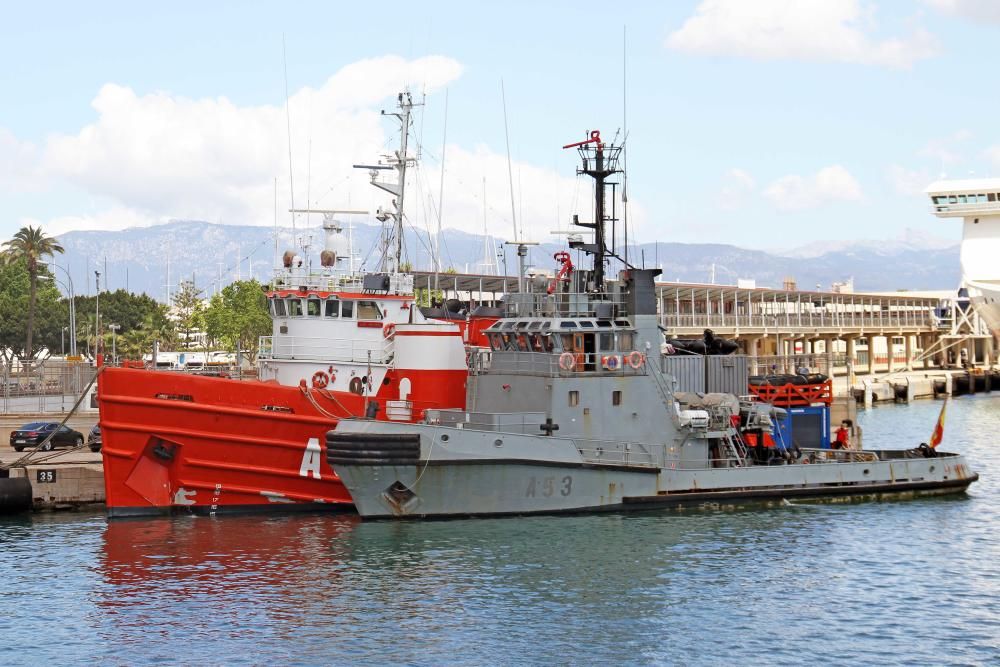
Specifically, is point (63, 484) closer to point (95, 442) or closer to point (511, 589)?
point (95, 442)

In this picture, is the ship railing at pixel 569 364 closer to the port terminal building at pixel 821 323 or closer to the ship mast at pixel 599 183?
the ship mast at pixel 599 183

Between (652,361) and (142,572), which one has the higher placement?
(652,361)

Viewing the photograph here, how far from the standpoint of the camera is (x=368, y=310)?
2975cm

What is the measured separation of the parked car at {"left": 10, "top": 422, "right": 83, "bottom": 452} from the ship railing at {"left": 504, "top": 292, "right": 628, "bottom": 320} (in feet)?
49.4

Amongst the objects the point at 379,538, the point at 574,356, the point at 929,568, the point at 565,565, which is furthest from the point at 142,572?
the point at 929,568

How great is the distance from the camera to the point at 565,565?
23.3 meters

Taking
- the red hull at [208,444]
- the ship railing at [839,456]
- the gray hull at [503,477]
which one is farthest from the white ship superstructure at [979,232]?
the red hull at [208,444]

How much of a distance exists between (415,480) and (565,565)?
183 inches

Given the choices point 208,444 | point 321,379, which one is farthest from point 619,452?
point 208,444

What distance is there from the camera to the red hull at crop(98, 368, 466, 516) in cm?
2708

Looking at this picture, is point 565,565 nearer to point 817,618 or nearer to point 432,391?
point 817,618

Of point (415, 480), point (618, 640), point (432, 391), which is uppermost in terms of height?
point (432, 391)

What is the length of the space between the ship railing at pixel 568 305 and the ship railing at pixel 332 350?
141 inches

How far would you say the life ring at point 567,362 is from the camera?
27812mm
